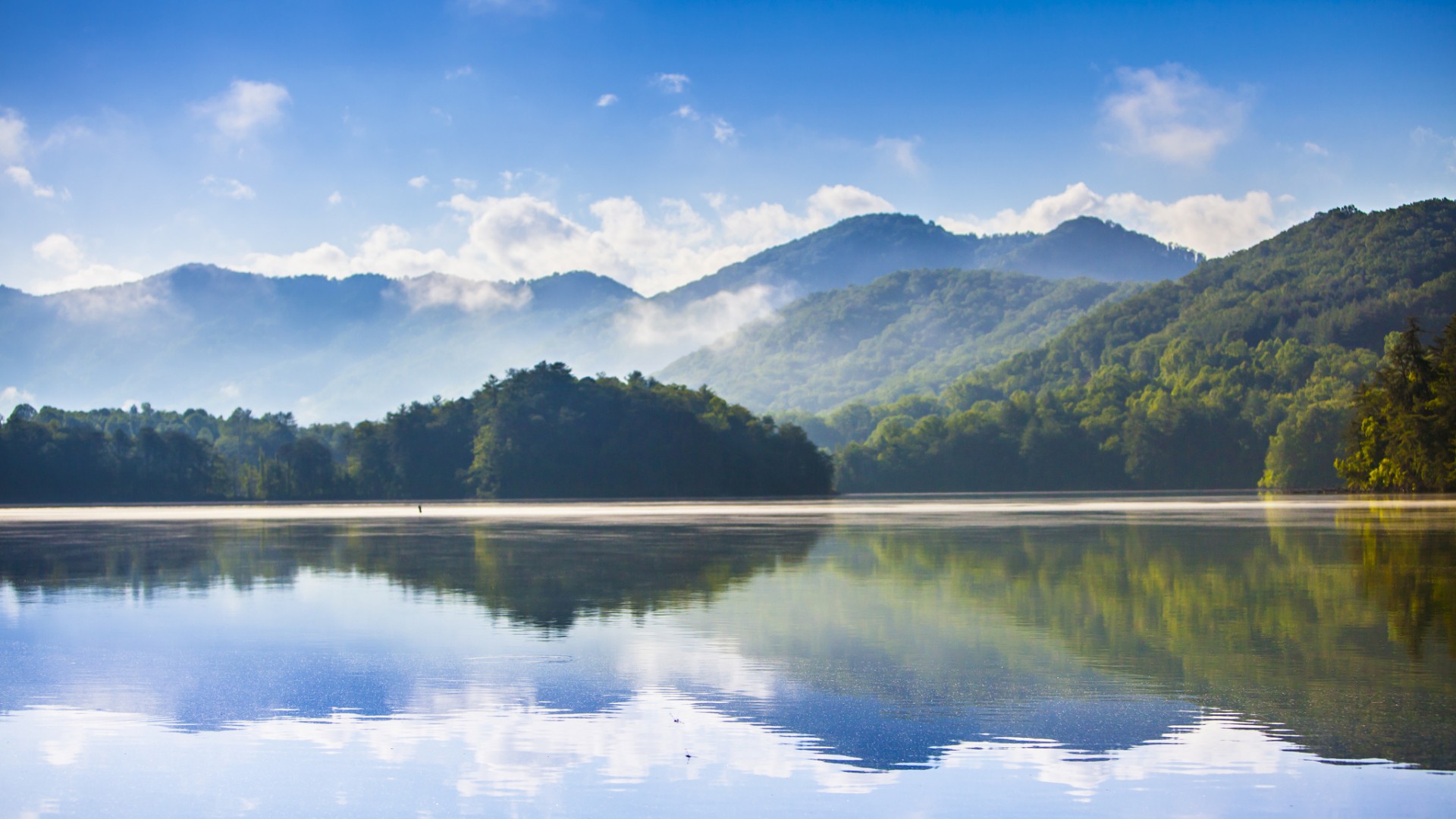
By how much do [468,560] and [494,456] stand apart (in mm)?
90495

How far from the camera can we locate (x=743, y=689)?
41.3 feet

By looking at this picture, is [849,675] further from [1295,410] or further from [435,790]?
[1295,410]

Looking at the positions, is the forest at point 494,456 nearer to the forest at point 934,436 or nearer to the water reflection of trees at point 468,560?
the forest at point 934,436

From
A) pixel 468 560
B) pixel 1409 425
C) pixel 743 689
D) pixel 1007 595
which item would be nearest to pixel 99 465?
pixel 468 560

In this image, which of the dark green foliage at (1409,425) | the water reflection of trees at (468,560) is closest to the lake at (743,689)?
the water reflection of trees at (468,560)

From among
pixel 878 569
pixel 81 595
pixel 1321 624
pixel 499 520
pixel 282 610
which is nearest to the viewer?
pixel 1321 624

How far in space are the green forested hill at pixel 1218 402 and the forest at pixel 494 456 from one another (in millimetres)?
29198

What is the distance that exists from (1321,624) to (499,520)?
4525 cm

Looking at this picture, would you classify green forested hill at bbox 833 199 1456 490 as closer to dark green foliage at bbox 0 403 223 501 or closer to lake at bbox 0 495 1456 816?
dark green foliage at bbox 0 403 223 501

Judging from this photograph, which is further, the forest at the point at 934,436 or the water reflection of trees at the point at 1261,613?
the forest at the point at 934,436

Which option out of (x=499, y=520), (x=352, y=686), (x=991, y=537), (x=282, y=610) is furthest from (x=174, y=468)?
(x=352, y=686)

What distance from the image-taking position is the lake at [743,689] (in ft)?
29.7

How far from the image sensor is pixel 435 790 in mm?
9164

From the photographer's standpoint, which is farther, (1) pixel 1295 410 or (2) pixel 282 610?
(1) pixel 1295 410
